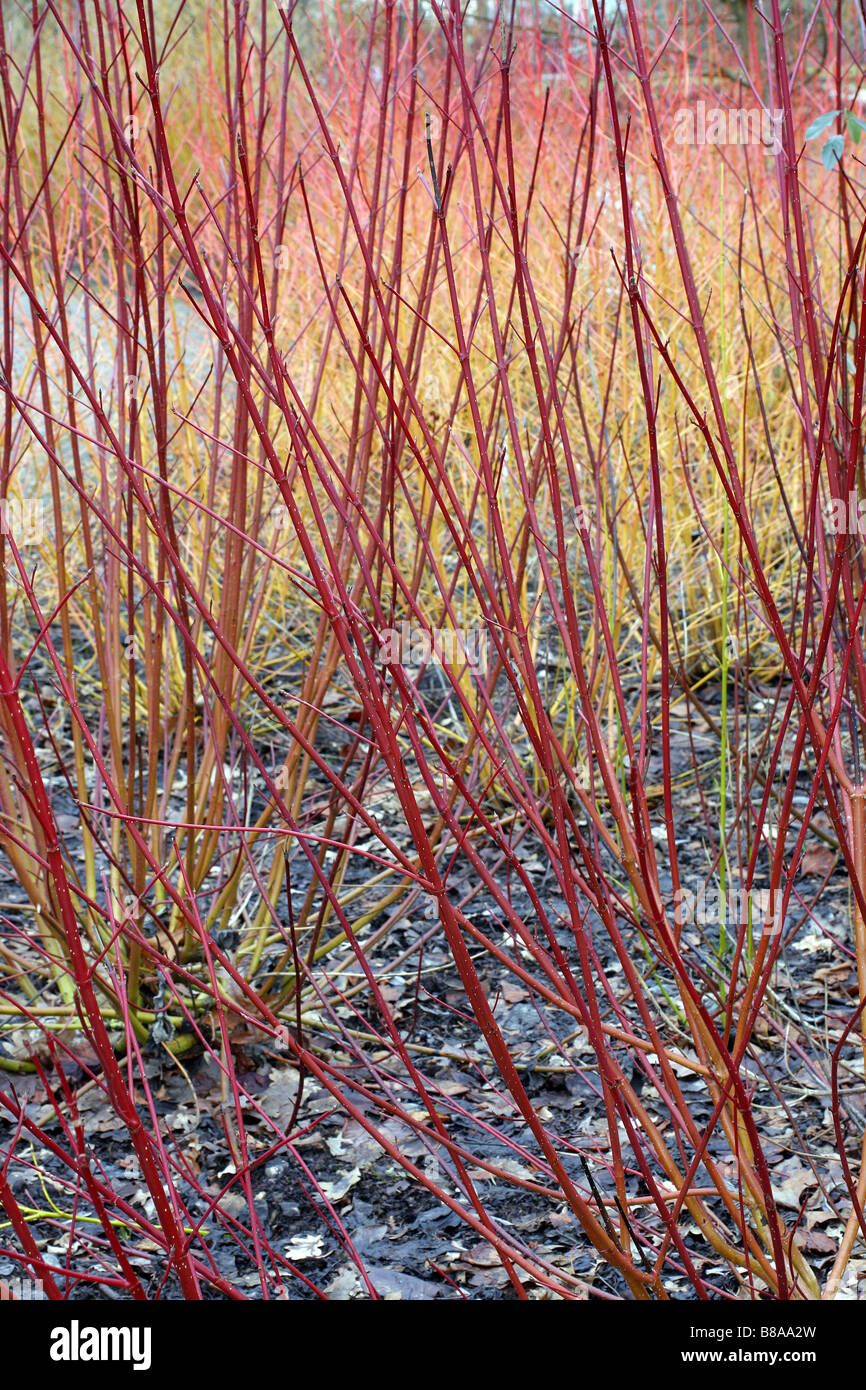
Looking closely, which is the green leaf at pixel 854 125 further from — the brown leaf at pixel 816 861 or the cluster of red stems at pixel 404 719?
the brown leaf at pixel 816 861

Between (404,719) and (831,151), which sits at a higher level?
(831,151)

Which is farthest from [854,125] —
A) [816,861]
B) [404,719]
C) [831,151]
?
[816,861]

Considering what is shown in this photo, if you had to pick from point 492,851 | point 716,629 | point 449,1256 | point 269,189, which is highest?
point 269,189

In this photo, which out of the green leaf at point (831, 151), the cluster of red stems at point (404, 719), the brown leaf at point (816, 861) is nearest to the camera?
the cluster of red stems at point (404, 719)

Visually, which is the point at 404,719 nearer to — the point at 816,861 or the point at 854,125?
the point at 854,125

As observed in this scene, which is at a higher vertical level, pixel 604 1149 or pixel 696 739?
pixel 696 739

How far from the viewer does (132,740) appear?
72.0 inches

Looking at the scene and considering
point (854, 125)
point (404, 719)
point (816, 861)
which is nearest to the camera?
point (404, 719)

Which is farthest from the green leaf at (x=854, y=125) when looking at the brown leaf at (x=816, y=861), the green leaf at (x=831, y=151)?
the brown leaf at (x=816, y=861)

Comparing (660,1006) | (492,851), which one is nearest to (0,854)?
(492,851)

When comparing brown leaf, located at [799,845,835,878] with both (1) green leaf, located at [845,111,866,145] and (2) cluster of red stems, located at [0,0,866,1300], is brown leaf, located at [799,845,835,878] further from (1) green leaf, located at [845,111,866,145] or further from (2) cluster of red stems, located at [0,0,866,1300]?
(1) green leaf, located at [845,111,866,145]

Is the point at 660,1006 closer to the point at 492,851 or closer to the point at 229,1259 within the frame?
the point at 492,851

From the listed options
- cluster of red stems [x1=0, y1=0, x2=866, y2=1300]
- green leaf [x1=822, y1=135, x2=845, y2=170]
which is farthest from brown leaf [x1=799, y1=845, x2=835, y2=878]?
green leaf [x1=822, y1=135, x2=845, y2=170]

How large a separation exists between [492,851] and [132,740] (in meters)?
1.03
